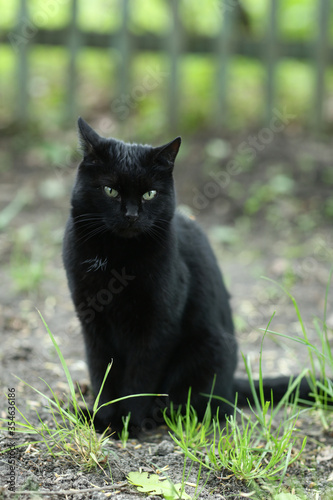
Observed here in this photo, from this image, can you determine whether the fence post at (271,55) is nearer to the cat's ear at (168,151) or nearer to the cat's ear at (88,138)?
the cat's ear at (168,151)

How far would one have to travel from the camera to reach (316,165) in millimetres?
5094

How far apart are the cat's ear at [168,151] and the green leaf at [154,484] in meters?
1.19

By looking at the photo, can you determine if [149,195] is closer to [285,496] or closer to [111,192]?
[111,192]

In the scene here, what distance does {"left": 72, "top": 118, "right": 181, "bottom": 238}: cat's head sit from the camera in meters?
2.12

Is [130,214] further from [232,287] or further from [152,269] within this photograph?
[232,287]

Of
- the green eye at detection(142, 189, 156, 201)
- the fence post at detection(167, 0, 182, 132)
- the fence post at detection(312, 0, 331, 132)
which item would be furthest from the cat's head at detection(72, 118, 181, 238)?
the fence post at detection(312, 0, 331, 132)

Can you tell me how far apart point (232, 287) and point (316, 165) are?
1795mm

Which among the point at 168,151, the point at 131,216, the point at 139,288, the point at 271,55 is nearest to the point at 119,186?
the point at 131,216

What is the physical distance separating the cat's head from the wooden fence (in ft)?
11.7

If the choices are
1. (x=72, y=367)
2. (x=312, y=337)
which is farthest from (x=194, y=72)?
(x=72, y=367)

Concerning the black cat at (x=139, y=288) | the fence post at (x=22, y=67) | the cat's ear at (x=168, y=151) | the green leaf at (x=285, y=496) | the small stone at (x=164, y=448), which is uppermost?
the fence post at (x=22, y=67)

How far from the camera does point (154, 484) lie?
1.78 metres

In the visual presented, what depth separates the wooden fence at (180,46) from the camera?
5.34m

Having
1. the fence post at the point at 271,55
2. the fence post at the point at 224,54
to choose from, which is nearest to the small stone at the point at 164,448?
the fence post at the point at 224,54
